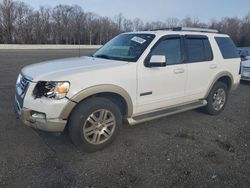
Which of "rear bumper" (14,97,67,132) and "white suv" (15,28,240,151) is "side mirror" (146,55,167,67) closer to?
"white suv" (15,28,240,151)

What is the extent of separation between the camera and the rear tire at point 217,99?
227 inches

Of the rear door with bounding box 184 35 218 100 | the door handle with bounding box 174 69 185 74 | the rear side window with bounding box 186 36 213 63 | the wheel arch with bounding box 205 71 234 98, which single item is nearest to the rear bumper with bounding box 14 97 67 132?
the door handle with bounding box 174 69 185 74

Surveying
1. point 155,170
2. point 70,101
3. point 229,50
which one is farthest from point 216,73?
point 70,101

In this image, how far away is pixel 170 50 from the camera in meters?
4.73

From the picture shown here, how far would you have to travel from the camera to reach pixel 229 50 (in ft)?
19.9

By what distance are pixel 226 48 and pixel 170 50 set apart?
6.64ft

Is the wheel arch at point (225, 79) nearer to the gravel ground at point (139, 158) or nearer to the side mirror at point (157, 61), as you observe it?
the gravel ground at point (139, 158)

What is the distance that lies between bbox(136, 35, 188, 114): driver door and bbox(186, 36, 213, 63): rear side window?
24 cm

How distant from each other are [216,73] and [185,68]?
1164mm

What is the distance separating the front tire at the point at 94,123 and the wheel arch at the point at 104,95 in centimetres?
11

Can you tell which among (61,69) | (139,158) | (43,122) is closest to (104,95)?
(61,69)

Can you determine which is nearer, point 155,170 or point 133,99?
point 155,170

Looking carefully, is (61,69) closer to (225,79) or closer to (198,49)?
(198,49)

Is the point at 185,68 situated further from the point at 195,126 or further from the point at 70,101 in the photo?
the point at 70,101
